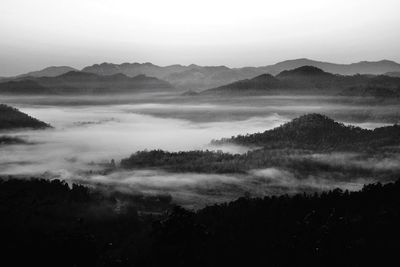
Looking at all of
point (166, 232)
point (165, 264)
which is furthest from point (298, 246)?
point (166, 232)

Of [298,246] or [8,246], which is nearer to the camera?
[298,246]

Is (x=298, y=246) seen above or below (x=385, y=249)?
above

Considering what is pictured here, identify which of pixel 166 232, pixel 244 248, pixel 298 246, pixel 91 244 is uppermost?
pixel 166 232

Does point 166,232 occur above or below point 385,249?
above

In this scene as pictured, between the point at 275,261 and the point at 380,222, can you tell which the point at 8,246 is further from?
the point at 380,222

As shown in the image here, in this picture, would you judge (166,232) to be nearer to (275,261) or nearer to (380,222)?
(275,261)

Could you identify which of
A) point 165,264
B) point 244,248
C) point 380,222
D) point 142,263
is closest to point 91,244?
point 165,264

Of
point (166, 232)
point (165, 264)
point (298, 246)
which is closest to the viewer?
point (166, 232)

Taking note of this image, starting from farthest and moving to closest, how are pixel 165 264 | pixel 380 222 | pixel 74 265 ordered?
pixel 380 222 < pixel 74 265 < pixel 165 264

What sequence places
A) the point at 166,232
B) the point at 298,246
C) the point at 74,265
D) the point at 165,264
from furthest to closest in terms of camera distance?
1. the point at 298,246
2. the point at 74,265
3. the point at 165,264
4. the point at 166,232
